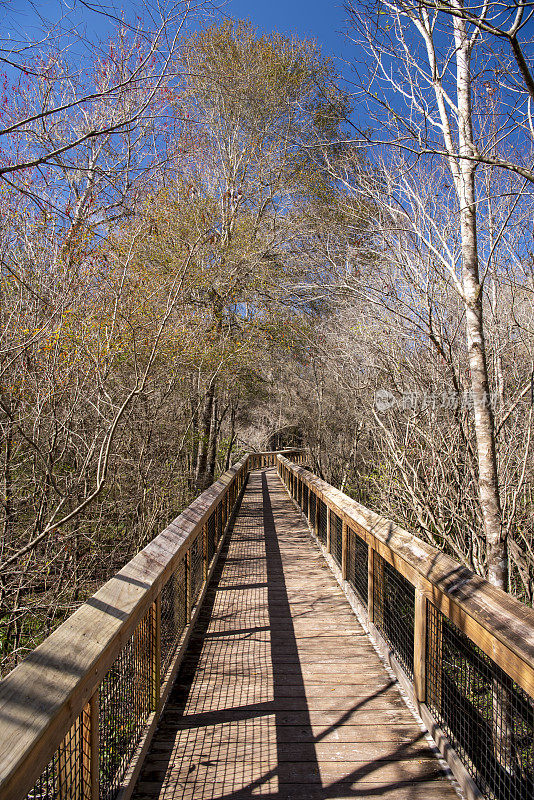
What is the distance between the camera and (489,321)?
5.29m

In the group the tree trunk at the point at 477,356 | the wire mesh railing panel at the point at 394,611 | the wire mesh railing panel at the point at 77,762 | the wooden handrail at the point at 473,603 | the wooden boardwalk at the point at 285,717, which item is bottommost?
the wooden boardwalk at the point at 285,717

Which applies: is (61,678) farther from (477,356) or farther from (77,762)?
(477,356)

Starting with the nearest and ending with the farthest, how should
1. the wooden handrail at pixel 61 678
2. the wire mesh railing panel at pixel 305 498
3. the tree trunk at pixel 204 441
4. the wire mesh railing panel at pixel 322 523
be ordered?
the wooden handrail at pixel 61 678 → the wire mesh railing panel at pixel 322 523 → the wire mesh railing panel at pixel 305 498 → the tree trunk at pixel 204 441

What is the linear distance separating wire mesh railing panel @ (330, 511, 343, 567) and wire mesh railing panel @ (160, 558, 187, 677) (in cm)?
266

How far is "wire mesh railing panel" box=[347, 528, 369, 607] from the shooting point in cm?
484

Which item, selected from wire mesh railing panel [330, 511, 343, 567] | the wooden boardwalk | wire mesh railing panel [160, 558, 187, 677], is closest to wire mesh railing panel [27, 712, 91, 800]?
the wooden boardwalk

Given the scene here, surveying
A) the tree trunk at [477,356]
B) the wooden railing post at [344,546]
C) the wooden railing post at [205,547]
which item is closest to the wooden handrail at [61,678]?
the tree trunk at [477,356]

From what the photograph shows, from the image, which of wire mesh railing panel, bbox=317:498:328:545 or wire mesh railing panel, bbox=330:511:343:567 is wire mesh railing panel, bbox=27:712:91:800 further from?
wire mesh railing panel, bbox=317:498:328:545

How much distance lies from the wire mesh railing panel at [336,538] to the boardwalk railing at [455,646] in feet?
4.49

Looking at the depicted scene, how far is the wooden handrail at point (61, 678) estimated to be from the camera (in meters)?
1.14

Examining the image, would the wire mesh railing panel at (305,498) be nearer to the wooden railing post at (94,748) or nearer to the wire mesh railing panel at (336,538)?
the wire mesh railing panel at (336,538)

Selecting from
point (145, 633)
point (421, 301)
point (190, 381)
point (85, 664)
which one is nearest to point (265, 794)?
point (145, 633)

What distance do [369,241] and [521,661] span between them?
6.21 m

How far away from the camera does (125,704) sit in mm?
2488
